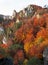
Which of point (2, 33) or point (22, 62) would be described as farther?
point (2, 33)

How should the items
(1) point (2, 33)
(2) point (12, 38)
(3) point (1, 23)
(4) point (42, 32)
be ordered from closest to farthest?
(4) point (42, 32) → (2) point (12, 38) → (1) point (2, 33) → (3) point (1, 23)

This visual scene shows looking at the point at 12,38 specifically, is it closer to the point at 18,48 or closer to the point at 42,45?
the point at 18,48

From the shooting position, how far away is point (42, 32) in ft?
180

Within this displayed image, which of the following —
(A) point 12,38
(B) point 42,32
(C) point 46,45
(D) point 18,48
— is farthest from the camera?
(A) point 12,38

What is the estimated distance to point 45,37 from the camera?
5312cm

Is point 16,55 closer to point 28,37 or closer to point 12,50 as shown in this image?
point 12,50

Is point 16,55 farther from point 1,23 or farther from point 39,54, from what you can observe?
point 1,23

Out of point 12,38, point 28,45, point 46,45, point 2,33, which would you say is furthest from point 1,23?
point 46,45

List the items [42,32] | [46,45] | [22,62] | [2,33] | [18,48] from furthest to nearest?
1. [2,33]
2. [42,32]
3. [18,48]
4. [46,45]
5. [22,62]

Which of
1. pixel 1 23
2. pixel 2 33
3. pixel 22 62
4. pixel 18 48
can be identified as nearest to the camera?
pixel 22 62

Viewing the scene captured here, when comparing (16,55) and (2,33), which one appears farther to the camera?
(2,33)

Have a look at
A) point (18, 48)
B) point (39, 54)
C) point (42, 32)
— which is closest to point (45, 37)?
point (42, 32)

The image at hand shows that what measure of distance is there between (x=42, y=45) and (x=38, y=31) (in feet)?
34.6

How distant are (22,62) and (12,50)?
6.07 meters
